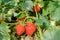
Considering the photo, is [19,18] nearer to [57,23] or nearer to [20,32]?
[20,32]

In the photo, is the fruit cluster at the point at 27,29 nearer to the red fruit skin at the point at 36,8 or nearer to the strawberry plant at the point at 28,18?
the strawberry plant at the point at 28,18

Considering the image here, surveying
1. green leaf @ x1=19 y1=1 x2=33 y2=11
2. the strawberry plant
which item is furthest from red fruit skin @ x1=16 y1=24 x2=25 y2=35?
green leaf @ x1=19 y1=1 x2=33 y2=11

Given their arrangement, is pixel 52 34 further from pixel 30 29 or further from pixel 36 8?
pixel 36 8

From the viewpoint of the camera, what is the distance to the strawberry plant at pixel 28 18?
1.98 m

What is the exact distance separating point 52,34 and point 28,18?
24 cm

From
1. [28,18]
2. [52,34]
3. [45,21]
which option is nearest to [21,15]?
[28,18]

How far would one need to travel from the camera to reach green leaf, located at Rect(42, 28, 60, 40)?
1868mm

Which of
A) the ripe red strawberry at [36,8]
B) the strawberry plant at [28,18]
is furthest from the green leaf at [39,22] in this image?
the ripe red strawberry at [36,8]

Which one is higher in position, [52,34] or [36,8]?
[36,8]

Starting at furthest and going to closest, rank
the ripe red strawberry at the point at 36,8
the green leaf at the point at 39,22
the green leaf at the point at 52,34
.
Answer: the ripe red strawberry at the point at 36,8 < the green leaf at the point at 39,22 < the green leaf at the point at 52,34

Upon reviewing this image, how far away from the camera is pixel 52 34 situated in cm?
189

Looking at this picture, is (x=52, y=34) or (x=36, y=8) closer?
(x=52, y=34)

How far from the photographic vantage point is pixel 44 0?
2146 mm

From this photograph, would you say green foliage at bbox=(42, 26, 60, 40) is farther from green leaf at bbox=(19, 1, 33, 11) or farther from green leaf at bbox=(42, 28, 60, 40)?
green leaf at bbox=(19, 1, 33, 11)
